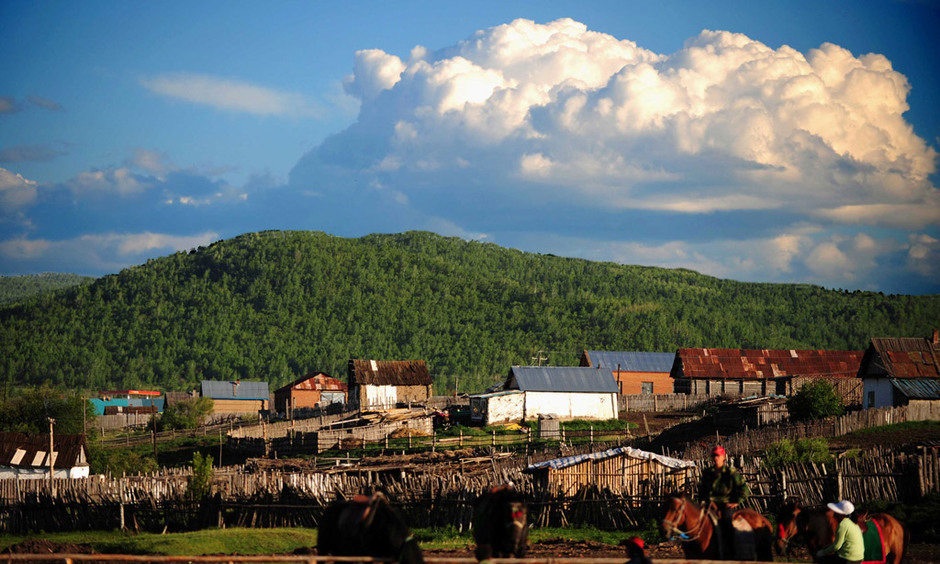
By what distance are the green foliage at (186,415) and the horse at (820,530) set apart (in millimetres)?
60921

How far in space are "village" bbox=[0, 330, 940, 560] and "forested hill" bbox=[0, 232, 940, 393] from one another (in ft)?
172

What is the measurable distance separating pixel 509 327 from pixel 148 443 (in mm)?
90221

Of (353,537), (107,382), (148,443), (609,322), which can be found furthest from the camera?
(609,322)

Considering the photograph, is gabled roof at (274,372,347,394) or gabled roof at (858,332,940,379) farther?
gabled roof at (274,372,347,394)

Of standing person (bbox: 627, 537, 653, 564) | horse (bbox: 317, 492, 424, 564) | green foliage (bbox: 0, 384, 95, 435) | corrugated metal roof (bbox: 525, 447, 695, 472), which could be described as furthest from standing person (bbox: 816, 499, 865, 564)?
green foliage (bbox: 0, 384, 95, 435)

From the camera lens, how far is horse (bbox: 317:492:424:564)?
10.8m

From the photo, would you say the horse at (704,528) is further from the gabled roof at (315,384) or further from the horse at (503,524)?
the gabled roof at (315,384)

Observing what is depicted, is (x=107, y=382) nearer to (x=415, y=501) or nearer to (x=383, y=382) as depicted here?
(x=383, y=382)

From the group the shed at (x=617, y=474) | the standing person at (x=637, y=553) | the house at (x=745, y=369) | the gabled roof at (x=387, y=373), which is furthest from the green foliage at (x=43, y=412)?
the standing person at (x=637, y=553)

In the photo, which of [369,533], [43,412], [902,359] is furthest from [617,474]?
[43,412]

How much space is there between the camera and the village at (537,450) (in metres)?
25.7

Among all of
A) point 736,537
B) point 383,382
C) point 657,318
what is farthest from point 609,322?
point 736,537

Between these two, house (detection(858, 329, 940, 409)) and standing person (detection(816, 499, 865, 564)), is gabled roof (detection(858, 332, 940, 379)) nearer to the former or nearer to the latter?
house (detection(858, 329, 940, 409))

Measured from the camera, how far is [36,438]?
144 ft
